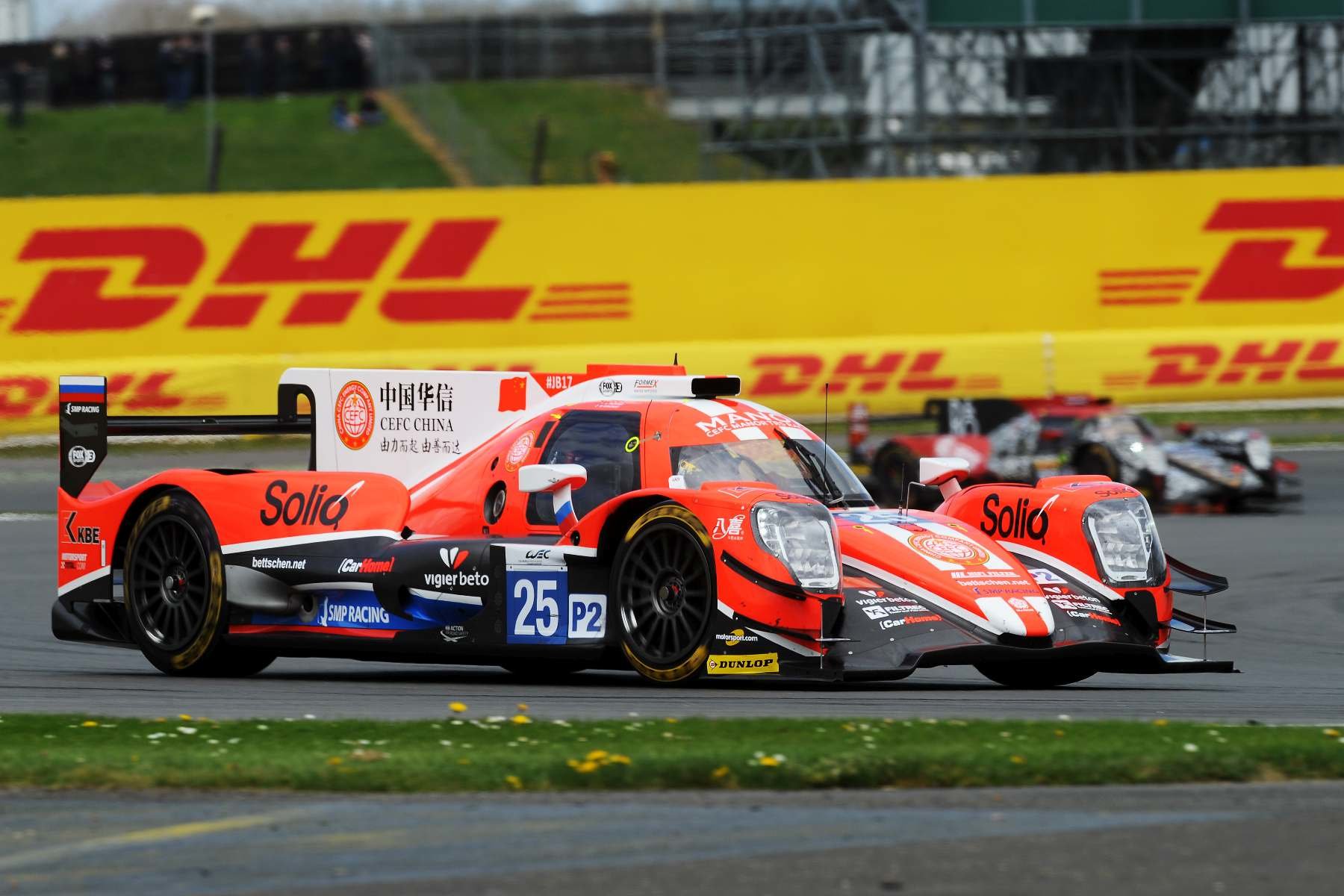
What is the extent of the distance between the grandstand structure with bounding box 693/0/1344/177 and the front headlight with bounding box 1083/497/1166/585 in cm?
2391

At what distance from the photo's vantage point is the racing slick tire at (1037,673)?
939cm

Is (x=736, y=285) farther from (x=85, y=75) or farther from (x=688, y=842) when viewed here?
(x=688, y=842)

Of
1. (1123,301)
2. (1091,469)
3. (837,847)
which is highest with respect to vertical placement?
(1123,301)

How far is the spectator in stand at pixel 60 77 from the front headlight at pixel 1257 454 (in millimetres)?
25085

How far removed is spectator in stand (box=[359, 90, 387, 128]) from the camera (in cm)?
3681

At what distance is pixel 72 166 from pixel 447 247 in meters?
11.8

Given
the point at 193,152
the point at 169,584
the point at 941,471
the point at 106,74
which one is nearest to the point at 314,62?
the point at 106,74

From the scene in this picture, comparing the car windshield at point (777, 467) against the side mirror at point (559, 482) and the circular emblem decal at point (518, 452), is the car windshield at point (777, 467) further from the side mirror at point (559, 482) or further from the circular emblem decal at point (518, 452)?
the circular emblem decal at point (518, 452)

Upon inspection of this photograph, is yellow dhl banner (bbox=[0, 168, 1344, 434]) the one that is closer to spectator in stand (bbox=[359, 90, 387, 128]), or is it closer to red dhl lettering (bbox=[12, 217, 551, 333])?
red dhl lettering (bbox=[12, 217, 551, 333])

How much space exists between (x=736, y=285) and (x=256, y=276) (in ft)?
18.8

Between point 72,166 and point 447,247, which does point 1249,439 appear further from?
point 72,166

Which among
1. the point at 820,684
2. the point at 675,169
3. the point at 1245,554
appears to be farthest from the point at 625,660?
the point at 675,169

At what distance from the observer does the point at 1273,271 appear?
25.2 metres

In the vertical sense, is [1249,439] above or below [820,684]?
above
